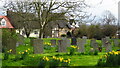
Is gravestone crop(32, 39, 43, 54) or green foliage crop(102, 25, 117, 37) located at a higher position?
green foliage crop(102, 25, 117, 37)

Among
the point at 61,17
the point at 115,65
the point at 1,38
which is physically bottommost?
the point at 115,65

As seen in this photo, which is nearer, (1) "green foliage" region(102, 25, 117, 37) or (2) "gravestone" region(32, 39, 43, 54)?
(2) "gravestone" region(32, 39, 43, 54)

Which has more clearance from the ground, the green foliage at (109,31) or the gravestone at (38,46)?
the green foliage at (109,31)

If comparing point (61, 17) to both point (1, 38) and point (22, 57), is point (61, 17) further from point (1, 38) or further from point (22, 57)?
point (22, 57)

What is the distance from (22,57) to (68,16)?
1666cm

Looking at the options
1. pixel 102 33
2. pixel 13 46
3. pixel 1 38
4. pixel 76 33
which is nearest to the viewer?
pixel 13 46

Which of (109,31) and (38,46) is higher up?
(109,31)

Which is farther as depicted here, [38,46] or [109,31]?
[109,31]

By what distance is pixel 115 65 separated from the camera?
7238 millimetres

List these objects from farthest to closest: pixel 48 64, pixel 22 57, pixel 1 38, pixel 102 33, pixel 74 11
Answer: pixel 102 33
pixel 74 11
pixel 1 38
pixel 22 57
pixel 48 64

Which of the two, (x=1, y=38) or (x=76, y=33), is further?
(x=76, y=33)

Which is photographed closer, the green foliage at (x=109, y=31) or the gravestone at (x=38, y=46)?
the gravestone at (x=38, y=46)

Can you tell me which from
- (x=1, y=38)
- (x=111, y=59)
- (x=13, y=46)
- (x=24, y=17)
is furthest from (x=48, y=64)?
(x=24, y=17)

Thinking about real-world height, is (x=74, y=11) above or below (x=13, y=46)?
above
